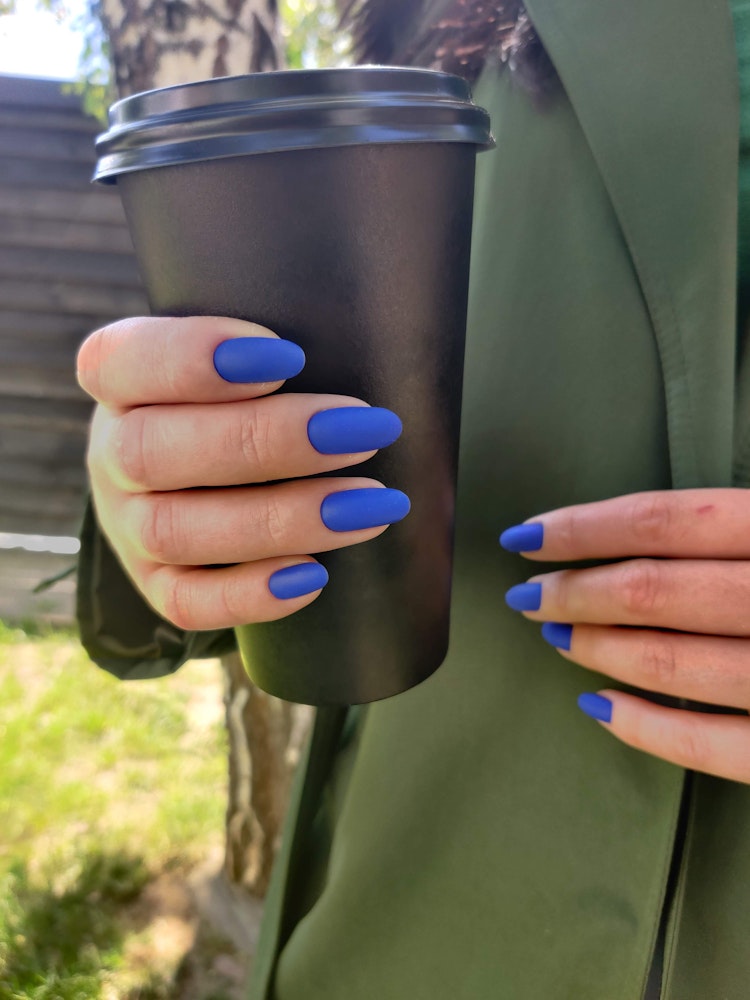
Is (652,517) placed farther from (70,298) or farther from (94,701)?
(70,298)

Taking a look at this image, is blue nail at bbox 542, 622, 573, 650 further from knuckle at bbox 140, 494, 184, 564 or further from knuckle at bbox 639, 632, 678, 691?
knuckle at bbox 140, 494, 184, 564

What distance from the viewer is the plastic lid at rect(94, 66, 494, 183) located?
408mm

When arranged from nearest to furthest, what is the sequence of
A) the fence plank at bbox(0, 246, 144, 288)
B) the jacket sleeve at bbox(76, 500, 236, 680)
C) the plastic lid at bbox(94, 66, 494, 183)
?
the plastic lid at bbox(94, 66, 494, 183)
the jacket sleeve at bbox(76, 500, 236, 680)
the fence plank at bbox(0, 246, 144, 288)

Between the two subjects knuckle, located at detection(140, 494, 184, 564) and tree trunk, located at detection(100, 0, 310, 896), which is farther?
tree trunk, located at detection(100, 0, 310, 896)

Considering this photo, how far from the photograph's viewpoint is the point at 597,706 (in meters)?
0.63

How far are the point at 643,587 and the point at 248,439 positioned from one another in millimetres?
307

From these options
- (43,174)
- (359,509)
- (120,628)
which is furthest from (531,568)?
(43,174)

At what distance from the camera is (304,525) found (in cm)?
48

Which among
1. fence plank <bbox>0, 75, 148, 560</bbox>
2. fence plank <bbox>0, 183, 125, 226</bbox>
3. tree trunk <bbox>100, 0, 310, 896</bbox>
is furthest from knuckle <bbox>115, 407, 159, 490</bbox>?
fence plank <bbox>0, 183, 125, 226</bbox>

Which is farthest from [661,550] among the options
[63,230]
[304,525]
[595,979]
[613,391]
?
[63,230]

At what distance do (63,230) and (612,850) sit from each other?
3107mm

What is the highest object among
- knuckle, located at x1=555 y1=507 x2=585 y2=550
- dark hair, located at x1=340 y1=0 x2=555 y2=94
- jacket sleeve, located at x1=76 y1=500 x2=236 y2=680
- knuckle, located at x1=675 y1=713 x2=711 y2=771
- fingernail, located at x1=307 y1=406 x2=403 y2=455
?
dark hair, located at x1=340 y1=0 x2=555 y2=94

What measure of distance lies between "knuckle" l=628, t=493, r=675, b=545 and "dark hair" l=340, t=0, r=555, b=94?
0.38m

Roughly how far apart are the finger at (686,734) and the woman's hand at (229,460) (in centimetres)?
27
